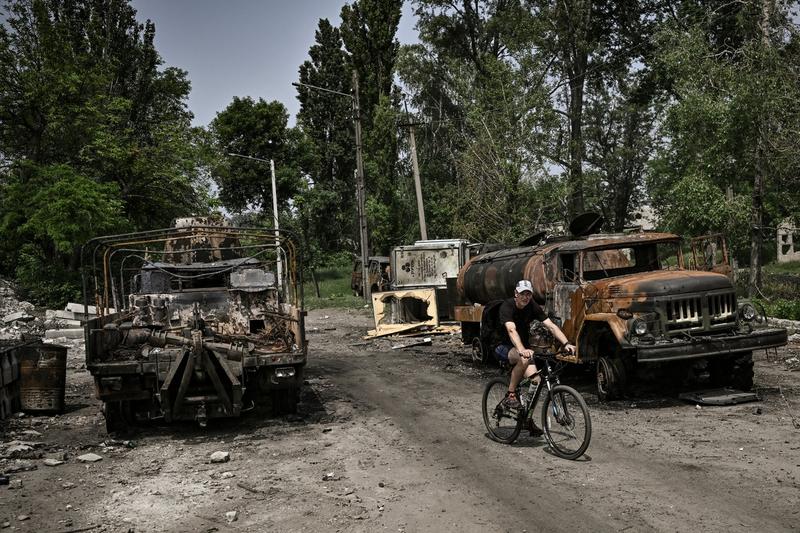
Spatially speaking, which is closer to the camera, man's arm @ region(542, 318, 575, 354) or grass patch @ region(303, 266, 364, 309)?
man's arm @ region(542, 318, 575, 354)

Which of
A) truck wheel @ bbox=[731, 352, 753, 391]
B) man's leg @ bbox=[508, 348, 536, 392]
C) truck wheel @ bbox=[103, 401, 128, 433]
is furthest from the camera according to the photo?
truck wheel @ bbox=[731, 352, 753, 391]

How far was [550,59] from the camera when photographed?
121 ft

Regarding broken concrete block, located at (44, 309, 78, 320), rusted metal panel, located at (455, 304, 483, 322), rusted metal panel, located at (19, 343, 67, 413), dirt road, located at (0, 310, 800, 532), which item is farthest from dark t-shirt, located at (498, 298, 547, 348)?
broken concrete block, located at (44, 309, 78, 320)

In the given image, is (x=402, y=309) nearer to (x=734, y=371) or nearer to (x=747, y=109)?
(x=747, y=109)

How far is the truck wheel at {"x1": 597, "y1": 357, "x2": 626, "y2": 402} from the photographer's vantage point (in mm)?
10148

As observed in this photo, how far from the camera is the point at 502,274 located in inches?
567

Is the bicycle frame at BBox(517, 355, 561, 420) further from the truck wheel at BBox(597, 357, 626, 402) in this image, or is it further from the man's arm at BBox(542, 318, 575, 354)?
the truck wheel at BBox(597, 357, 626, 402)

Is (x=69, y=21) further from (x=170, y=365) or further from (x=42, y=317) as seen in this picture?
(x=170, y=365)

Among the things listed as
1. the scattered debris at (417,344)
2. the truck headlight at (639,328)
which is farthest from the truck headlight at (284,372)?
the scattered debris at (417,344)

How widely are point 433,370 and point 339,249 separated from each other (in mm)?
39183

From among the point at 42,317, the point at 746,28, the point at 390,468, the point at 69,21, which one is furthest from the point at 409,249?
the point at 69,21

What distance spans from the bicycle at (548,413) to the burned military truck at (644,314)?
144cm

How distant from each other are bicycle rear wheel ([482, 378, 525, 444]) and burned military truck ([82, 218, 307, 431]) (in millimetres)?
2510

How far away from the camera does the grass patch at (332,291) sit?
35.3 m
